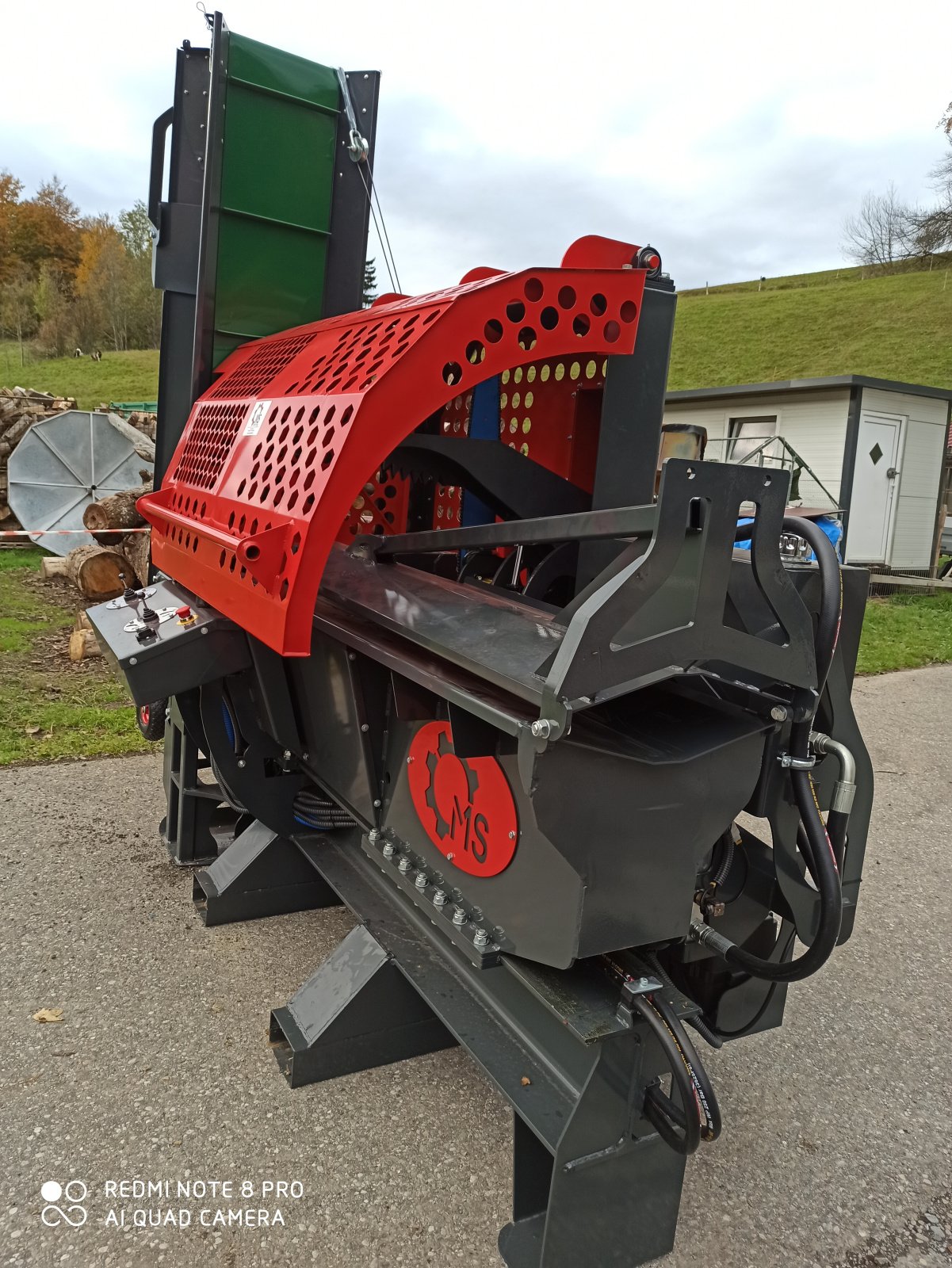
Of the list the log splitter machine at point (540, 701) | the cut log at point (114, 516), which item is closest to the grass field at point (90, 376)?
the cut log at point (114, 516)

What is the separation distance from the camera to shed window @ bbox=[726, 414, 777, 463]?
12.6 m

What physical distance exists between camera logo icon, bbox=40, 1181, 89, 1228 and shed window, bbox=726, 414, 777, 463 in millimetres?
11826

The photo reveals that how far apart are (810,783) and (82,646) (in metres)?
5.64

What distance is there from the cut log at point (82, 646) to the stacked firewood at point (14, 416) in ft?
20.6

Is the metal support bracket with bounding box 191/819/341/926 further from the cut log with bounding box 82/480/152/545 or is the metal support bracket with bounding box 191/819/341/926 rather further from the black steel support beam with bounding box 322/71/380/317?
the cut log with bounding box 82/480/152/545

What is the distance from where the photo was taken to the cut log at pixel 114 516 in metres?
9.15

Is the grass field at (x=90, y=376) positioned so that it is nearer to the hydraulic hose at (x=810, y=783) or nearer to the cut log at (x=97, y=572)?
the cut log at (x=97, y=572)

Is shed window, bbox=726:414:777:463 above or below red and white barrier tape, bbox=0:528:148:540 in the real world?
above

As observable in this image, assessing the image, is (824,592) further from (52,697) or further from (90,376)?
(90,376)

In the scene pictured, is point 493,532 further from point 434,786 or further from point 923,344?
point 923,344

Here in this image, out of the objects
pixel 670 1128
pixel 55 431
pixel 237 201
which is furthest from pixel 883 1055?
pixel 55 431

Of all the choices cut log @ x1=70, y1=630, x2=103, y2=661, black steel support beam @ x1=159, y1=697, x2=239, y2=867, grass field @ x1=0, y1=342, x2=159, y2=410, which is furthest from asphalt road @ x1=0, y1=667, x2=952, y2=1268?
grass field @ x1=0, y1=342, x2=159, y2=410

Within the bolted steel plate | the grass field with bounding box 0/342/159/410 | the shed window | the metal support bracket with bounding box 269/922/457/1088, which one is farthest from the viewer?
the grass field with bounding box 0/342/159/410

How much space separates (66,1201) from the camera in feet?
6.38
